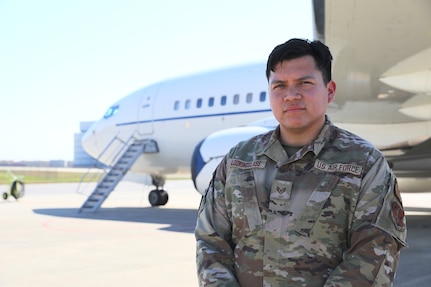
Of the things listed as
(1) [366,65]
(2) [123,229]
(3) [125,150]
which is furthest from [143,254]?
(3) [125,150]

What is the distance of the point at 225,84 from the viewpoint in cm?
1364

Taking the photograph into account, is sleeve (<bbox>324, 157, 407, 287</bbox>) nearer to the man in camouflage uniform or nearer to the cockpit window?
the man in camouflage uniform

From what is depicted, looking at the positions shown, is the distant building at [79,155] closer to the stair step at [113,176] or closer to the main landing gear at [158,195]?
the main landing gear at [158,195]

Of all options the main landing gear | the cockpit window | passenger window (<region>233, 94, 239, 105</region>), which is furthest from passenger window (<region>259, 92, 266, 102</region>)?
the cockpit window

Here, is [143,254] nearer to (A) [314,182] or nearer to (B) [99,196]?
(A) [314,182]

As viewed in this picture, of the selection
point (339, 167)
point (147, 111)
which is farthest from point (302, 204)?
point (147, 111)

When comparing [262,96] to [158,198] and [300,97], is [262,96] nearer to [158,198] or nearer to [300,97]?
[158,198]

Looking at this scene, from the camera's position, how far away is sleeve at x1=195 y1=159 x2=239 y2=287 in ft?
6.14

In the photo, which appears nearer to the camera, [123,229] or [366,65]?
[366,65]

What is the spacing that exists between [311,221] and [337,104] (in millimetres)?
7455

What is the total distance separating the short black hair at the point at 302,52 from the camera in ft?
6.46

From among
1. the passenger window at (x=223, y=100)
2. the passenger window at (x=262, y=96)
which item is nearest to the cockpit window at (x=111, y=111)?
the passenger window at (x=223, y=100)

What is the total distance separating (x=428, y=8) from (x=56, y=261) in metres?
4.99

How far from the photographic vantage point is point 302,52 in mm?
1966
